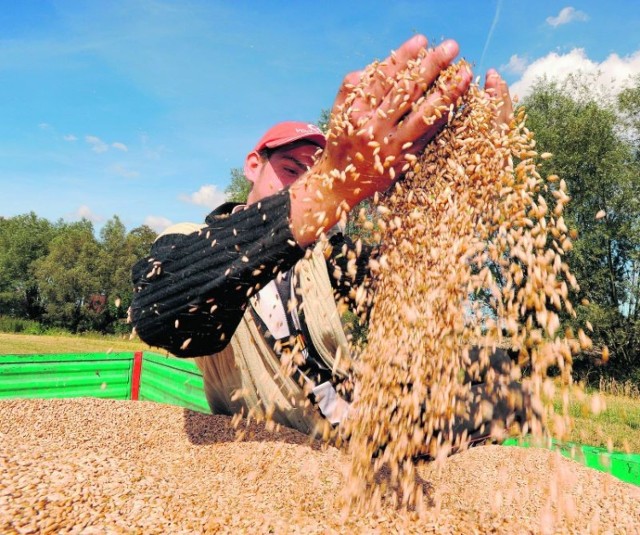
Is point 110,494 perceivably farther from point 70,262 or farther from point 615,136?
point 70,262

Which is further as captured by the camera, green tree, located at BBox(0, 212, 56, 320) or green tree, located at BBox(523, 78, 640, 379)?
green tree, located at BBox(0, 212, 56, 320)

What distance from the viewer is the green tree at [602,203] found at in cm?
1908

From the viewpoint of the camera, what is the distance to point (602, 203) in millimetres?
20656

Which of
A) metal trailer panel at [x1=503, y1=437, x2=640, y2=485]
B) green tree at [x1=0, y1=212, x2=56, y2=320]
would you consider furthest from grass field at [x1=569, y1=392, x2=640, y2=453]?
green tree at [x1=0, y1=212, x2=56, y2=320]

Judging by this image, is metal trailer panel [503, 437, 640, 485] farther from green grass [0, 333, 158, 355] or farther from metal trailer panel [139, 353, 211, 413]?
green grass [0, 333, 158, 355]

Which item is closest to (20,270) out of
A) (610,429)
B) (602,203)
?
(602,203)

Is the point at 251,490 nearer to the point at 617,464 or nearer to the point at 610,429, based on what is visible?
the point at 617,464

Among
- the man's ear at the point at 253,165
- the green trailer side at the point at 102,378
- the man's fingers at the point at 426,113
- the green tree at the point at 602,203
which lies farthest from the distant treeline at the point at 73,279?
the man's fingers at the point at 426,113

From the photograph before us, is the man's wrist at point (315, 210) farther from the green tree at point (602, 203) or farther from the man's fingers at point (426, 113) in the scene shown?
the green tree at point (602, 203)

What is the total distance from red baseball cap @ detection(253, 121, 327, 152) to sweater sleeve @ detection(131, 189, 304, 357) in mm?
1042

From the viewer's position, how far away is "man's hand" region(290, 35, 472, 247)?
141cm

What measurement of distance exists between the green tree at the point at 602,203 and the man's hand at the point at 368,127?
19.6 m

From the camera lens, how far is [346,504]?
156cm

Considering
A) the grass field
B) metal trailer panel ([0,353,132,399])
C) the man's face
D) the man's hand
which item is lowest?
→ the grass field
